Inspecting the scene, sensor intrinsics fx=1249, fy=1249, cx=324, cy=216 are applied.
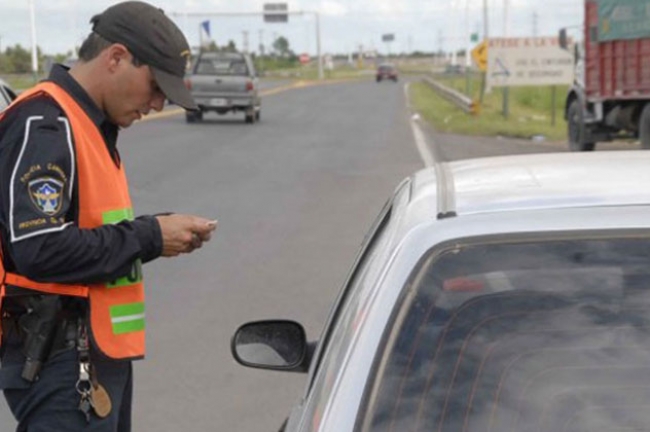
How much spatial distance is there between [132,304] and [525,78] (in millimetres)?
29528

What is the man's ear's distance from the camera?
3256 mm

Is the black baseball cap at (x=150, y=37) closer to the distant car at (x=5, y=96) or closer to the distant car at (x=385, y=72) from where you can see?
the distant car at (x=5, y=96)

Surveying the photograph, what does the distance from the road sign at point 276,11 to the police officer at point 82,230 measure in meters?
95.0

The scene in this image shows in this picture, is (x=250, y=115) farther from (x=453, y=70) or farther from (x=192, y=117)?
(x=453, y=70)

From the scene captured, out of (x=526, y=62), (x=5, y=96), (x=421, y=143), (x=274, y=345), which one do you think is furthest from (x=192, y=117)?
(x=274, y=345)

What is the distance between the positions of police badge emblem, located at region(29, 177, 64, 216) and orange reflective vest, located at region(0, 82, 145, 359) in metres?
0.10

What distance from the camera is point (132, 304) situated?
329cm

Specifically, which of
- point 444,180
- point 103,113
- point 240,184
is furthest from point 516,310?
point 240,184

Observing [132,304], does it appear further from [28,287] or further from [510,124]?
[510,124]

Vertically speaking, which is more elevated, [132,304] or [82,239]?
[82,239]

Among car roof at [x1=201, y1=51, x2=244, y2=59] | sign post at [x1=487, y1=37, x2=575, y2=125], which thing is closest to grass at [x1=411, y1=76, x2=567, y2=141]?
sign post at [x1=487, y1=37, x2=575, y2=125]

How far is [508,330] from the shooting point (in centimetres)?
241

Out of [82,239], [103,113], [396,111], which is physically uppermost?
[103,113]

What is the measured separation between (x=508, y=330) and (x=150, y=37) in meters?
1.36
